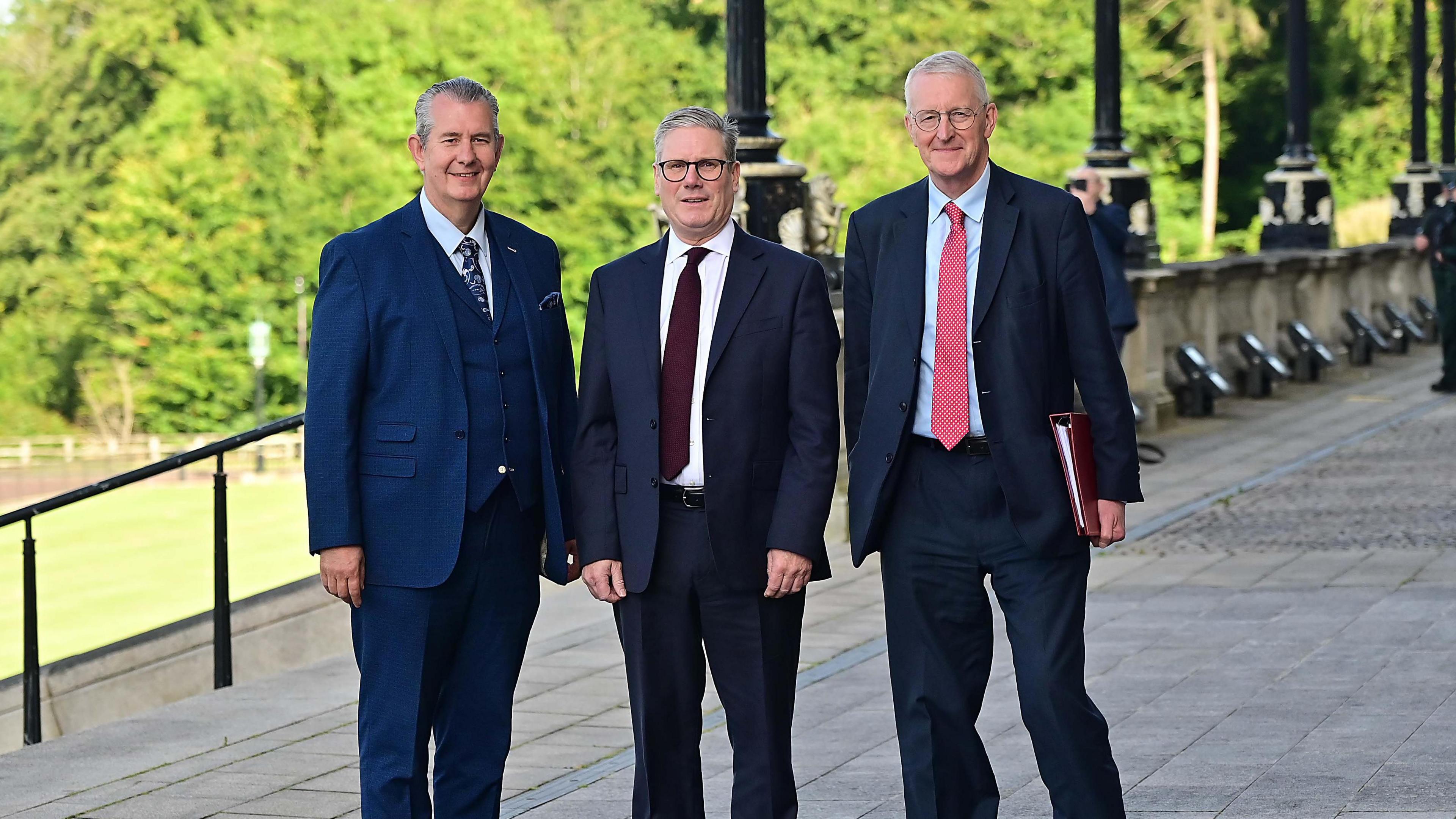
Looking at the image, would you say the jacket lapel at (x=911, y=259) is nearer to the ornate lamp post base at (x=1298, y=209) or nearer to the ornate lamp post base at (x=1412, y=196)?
the ornate lamp post base at (x=1298, y=209)

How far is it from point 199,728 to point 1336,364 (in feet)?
52.6

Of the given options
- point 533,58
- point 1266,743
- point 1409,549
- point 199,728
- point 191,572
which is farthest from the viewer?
point 533,58

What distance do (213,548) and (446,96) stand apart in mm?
4443

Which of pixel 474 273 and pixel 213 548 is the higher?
pixel 474 273

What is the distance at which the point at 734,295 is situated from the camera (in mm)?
4500

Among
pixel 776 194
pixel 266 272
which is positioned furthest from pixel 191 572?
pixel 776 194

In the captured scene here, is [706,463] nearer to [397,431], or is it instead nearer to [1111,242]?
[397,431]

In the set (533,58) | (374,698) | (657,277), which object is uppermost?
(533,58)

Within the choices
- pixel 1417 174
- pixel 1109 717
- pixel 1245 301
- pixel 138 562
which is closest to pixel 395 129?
pixel 138 562

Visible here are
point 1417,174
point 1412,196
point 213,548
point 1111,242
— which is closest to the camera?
point 213,548

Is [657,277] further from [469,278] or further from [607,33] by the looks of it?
[607,33]

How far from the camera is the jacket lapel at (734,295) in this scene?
4.49 metres

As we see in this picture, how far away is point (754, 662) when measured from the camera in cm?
454

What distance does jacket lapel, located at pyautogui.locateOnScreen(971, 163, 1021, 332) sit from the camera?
178 inches
